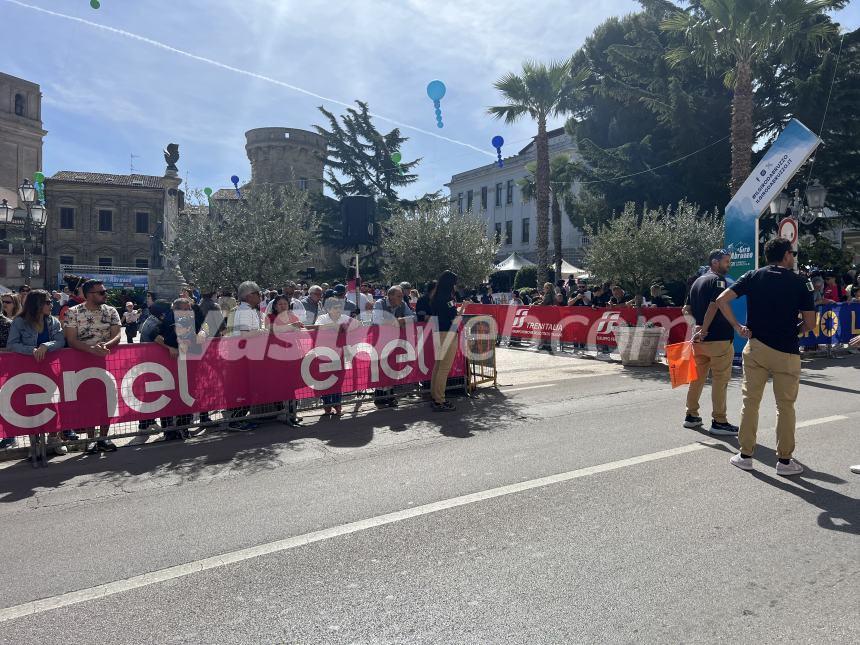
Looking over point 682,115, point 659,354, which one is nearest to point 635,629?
point 659,354

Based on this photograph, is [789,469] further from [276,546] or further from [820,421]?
[276,546]

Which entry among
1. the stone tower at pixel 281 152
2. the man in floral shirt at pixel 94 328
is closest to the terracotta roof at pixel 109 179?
the stone tower at pixel 281 152

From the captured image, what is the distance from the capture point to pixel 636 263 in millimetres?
16609

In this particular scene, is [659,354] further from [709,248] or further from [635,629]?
[635,629]

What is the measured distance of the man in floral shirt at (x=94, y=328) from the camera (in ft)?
22.0

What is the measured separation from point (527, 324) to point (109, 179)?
175ft

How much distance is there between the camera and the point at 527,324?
17.8 meters

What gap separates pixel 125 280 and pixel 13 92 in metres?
36.3

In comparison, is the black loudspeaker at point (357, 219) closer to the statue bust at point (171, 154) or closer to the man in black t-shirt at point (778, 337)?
the man in black t-shirt at point (778, 337)

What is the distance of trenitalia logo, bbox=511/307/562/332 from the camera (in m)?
16.8

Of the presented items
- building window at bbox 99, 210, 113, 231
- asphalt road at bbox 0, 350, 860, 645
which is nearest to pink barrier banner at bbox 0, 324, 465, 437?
asphalt road at bbox 0, 350, 860, 645

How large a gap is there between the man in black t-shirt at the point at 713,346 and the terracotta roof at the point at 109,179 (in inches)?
2287

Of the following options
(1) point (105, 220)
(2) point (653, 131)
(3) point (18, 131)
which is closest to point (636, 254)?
(2) point (653, 131)

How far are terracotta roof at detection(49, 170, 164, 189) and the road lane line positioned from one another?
2324 inches
